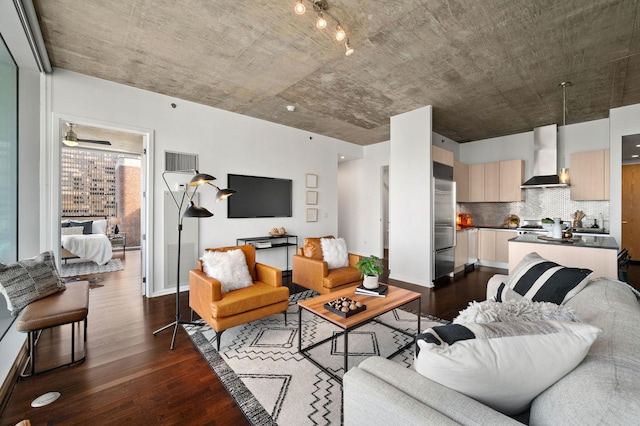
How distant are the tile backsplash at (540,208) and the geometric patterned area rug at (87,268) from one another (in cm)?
795

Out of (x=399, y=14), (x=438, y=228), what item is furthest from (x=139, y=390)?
(x=438, y=228)

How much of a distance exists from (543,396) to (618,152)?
5.42m

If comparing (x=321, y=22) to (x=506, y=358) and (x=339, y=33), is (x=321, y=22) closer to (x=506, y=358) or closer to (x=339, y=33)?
(x=339, y=33)

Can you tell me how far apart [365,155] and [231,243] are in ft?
13.8

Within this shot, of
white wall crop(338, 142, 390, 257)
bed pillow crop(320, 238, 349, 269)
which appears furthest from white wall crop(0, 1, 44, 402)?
white wall crop(338, 142, 390, 257)

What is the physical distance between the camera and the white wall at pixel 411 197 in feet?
14.6

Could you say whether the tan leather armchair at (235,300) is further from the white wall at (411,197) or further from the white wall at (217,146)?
the white wall at (411,197)

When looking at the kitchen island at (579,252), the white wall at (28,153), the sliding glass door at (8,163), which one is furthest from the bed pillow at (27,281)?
the kitchen island at (579,252)

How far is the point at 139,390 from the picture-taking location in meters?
1.93

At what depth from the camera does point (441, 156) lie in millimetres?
4848

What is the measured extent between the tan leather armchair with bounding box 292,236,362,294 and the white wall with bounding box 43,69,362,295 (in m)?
1.53

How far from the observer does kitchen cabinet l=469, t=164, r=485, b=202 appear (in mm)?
6297

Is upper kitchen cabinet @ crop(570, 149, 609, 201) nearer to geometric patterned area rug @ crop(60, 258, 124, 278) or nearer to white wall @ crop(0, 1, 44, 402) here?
white wall @ crop(0, 1, 44, 402)

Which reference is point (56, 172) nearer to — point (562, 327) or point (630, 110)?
point (562, 327)
